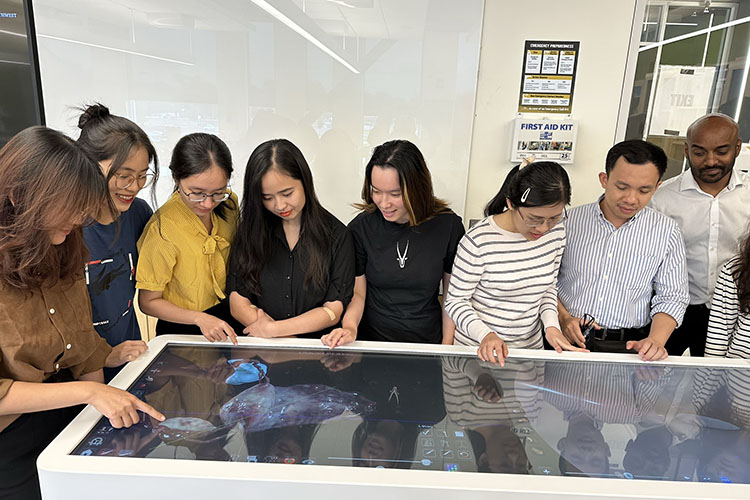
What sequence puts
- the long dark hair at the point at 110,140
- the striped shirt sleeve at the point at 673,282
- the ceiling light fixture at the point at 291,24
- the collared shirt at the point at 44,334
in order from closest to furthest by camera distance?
the collared shirt at the point at 44,334 → the long dark hair at the point at 110,140 → the striped shirt sleeve at the point at 673,282 → the ceiling light fixture at the point at 291,24

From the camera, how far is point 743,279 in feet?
5.12

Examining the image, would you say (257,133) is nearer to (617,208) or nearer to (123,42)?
(123,42)

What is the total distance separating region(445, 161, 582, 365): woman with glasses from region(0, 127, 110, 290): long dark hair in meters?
1.04

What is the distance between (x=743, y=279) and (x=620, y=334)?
0.40m

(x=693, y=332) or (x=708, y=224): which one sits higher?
(x=708, y=224)

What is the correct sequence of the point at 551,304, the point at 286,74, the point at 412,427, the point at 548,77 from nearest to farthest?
the point at 412,427 → the point at 551,304 → the point at 548,77 → the point at 286,74

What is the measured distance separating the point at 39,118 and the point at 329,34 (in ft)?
5.51

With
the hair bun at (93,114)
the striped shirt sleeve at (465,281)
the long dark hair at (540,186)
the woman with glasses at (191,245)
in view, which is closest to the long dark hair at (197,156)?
the woman with glasses at (191,245)

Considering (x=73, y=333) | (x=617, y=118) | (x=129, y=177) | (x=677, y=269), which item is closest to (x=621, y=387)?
(x=677, y=269)

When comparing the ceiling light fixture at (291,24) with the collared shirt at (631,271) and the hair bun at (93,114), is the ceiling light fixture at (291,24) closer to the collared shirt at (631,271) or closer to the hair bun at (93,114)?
the hair bun at (93,114)

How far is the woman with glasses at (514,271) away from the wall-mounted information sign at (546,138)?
0.98 meters

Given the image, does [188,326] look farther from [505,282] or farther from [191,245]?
[505,282]

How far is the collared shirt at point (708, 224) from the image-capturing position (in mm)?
1871

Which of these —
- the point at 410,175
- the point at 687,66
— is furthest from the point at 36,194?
the point at 687,66
